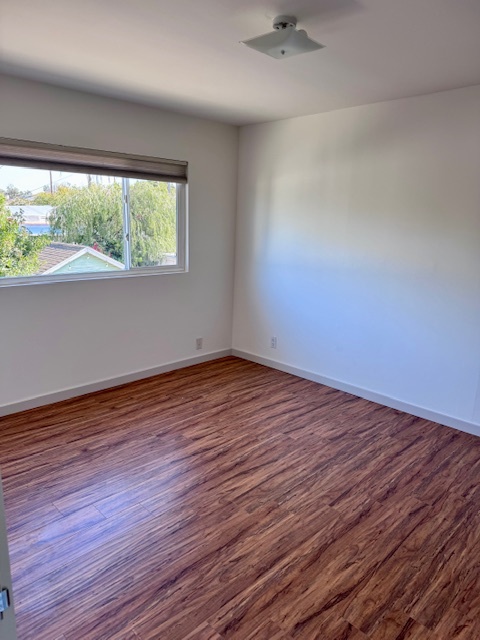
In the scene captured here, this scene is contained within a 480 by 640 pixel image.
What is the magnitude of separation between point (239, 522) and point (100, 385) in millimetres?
2072

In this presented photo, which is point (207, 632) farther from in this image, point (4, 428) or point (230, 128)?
point (230, 128)

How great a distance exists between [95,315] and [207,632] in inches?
104

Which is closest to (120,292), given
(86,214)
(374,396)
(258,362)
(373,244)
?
(86,214)

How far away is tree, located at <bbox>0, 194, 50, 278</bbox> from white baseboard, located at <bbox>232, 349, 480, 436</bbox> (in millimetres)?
2374

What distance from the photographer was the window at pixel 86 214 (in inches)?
123

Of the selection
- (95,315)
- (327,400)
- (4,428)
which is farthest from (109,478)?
(327,400)

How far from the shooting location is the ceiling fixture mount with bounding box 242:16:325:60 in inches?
76.7

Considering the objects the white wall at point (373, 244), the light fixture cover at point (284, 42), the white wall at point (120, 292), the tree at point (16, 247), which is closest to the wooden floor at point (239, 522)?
the white wall at point (120, 292)

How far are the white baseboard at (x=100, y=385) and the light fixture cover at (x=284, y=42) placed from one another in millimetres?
2884

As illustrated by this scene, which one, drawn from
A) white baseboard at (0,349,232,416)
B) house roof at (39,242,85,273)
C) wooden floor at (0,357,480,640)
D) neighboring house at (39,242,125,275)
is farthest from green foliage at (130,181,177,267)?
wooden floor at (0,357,480,640)

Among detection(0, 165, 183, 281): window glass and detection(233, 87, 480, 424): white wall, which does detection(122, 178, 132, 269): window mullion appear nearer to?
detection(0, 165, 183, 281): window glass

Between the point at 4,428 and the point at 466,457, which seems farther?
the point at 4,428

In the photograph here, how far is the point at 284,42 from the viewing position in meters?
1.98

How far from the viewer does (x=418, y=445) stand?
9.92 feet
